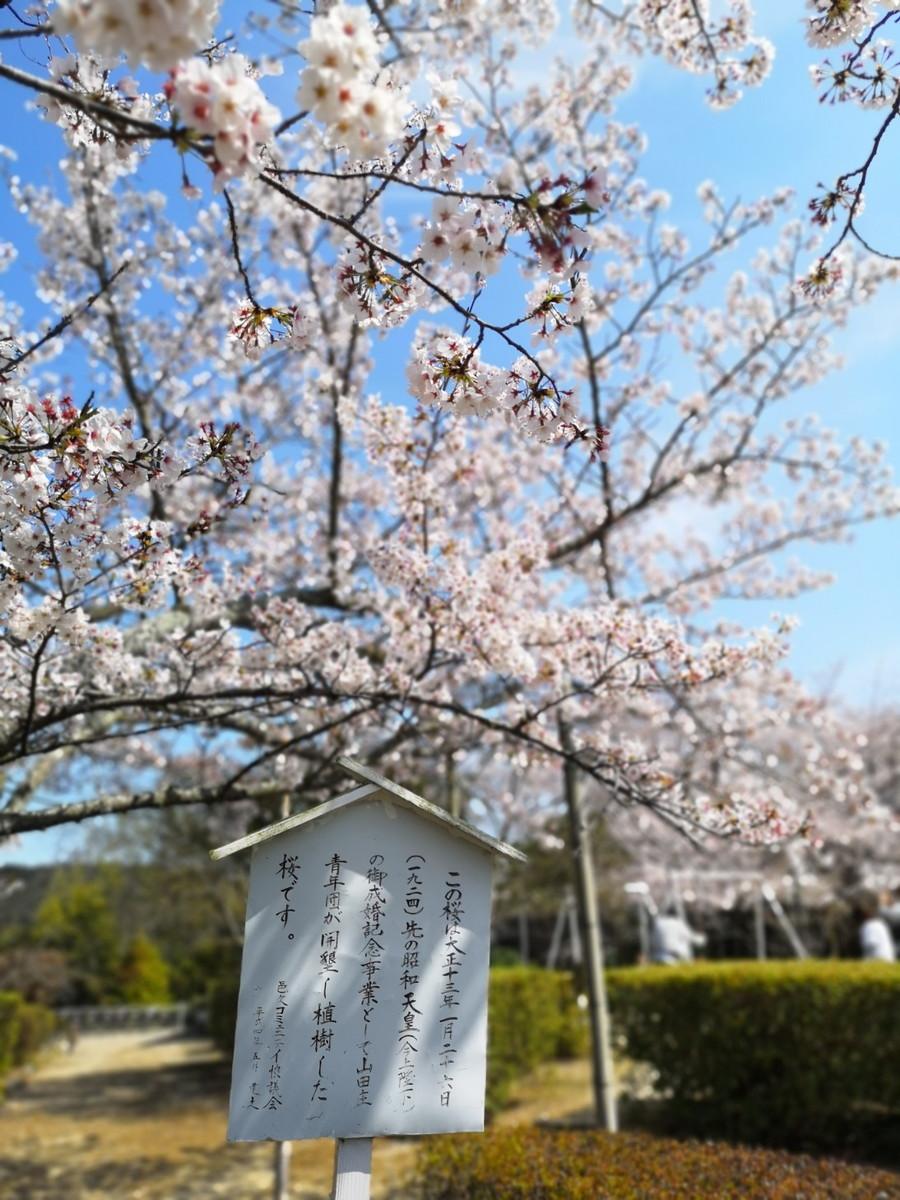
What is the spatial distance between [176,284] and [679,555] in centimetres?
580

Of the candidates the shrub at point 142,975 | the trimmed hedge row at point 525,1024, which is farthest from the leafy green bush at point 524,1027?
the shrub at point 142,975

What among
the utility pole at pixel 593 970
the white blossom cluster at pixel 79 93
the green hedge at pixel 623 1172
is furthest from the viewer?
the utility pole at pixel 593 970

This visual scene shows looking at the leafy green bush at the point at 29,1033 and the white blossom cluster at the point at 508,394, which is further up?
the white blossom cluster at the point at 508,394

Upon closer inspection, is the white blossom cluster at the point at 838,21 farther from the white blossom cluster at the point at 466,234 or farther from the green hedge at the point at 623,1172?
the green hedge at the point at 623,1172

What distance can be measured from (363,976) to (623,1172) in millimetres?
1595

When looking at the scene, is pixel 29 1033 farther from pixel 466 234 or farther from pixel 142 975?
pixel 466 234

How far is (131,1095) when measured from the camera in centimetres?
1061

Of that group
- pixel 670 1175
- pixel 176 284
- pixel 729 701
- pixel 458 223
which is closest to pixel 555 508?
pixel 729 701

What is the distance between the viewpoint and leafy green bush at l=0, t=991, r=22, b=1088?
35.7 ft

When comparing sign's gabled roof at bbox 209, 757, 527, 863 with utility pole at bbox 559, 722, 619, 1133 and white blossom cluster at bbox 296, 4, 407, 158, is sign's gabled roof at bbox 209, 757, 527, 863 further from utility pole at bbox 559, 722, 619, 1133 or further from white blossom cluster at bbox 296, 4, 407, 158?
utility pole at bbox 559, 722, 619, 1133

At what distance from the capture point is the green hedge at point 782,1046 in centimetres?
591

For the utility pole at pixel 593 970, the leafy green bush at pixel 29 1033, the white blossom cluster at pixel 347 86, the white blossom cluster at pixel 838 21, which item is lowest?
the leafy green bush at pixel 29 1033

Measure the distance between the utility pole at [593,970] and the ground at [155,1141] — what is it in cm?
133

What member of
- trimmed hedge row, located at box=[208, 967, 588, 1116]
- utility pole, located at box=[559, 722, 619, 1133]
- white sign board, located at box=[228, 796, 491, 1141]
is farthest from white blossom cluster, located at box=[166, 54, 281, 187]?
trimmed hedge row, located at box=[208, 967, 588, 1116]
